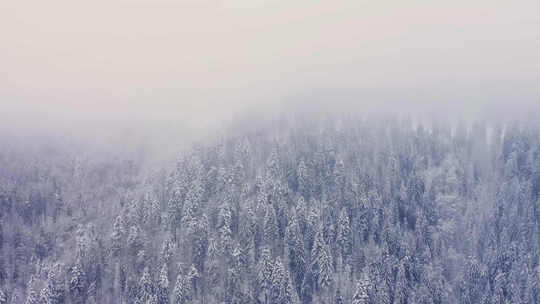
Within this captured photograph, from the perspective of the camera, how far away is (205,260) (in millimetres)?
193500

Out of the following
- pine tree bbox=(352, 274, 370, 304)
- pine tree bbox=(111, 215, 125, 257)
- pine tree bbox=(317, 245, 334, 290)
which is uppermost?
pine tree bbox=(111, 215, 125, 257)

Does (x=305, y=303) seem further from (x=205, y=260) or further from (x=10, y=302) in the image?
(x=10, y=302)

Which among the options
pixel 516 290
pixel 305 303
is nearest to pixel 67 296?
pixel 305 303

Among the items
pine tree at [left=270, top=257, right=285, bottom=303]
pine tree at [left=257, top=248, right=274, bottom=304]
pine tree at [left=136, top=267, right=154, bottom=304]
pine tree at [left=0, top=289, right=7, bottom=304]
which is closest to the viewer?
pine tree at [left=136, top=267, right=154, bottom=304]

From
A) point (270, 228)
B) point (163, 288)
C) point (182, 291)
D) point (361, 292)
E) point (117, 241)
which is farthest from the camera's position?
point (117, 241)

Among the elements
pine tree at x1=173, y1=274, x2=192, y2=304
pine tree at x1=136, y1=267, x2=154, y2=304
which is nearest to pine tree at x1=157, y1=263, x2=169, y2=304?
pine tree at x1=136, y1=267, x2=154, y2=304

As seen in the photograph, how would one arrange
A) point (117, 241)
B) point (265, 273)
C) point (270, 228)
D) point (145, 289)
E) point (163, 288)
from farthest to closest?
point (117, 241) < point (270, 228) < point (265, 273) < point (163, 288) < point (145, 289)

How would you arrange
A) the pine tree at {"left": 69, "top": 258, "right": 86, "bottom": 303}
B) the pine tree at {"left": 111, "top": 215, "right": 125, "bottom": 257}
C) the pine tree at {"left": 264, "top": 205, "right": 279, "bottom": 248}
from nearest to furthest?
1. the pine tree at {"left": 69, "top": 258, "right": 86, "bottom": 303}
2. the pine tree at {"left": 264, "top": 205, "right": 279, "bottom": 248}
3. the pine tree at {"left": 111, "top": 215, "right": 125, "bottom": 257}

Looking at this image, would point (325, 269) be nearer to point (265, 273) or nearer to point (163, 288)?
point (265, 273)

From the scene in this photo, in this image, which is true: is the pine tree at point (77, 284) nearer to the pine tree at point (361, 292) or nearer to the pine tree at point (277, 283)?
the pine tree at point (277, 283)

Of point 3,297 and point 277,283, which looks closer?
point 277,283

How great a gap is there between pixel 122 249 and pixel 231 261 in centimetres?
3689

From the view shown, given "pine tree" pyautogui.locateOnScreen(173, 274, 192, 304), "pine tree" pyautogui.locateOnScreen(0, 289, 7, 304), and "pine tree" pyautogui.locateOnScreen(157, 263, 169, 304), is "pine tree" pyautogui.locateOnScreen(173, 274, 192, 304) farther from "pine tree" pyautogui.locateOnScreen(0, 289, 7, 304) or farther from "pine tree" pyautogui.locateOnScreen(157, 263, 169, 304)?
"pine tree" pyautogui.locateOnScreen(0, 289, 7, 304)

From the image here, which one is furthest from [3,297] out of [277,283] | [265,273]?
[277,283]
